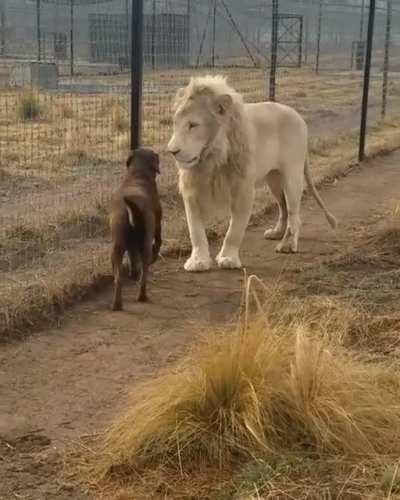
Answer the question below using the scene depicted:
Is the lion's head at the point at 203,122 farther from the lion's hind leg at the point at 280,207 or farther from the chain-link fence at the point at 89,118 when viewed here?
the lion's hind leg at the point at 280,207

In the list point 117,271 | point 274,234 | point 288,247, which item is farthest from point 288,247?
point 117,271

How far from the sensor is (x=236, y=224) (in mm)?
7406

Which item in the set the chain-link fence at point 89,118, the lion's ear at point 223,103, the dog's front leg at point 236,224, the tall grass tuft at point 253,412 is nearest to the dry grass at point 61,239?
the chain-link fence at point 89,118

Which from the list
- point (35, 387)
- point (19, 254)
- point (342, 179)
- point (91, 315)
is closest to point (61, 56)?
point (342, 179)

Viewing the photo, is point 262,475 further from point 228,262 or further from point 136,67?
point 136,67

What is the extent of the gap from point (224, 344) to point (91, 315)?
2095mm

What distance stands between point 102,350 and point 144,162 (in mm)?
1767

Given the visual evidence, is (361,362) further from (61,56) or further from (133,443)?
(61,56)

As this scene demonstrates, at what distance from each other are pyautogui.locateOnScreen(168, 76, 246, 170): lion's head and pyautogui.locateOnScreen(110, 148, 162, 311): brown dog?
33cm

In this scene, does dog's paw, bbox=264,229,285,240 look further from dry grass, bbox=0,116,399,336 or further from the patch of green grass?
the patch of green grass

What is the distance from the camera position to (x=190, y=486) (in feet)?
12.4

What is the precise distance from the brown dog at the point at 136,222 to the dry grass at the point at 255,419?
6.57 ft

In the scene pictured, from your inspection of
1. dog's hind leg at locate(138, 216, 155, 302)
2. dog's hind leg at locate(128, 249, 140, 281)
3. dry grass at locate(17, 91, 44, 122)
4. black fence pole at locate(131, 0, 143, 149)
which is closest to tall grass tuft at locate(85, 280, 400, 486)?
A: dog's hind leg at locate(138, 216, 155, 302)

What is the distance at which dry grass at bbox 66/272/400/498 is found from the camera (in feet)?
12.8
